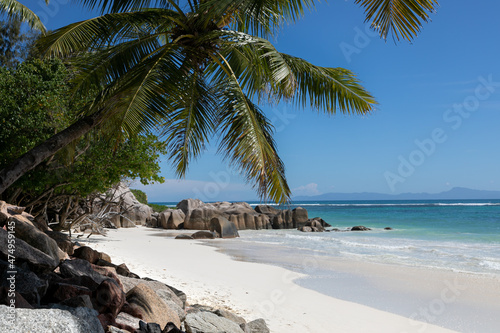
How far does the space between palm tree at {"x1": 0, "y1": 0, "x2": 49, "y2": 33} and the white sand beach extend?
9646 millimetres

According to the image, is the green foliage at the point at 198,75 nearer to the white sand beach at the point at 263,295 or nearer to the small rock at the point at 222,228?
the white sand beach at the point at 263,295

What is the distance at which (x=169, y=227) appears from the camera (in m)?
26.8

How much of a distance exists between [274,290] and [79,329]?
5.68 m

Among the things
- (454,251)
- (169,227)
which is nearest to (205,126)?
(454,251)

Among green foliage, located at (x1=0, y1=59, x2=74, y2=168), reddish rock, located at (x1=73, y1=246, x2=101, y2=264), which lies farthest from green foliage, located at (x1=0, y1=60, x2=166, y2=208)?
reddish rock, located at (x1=73, y1=246, x2=101, y2=264)

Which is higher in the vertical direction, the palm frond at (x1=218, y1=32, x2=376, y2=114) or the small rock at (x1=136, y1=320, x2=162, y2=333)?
the palm frond at (x1=218, y1=32, x2=376, y2=114)

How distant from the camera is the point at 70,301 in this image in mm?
4230

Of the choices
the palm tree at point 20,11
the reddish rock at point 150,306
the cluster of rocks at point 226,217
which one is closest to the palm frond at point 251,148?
the reddish rock at point 150,306

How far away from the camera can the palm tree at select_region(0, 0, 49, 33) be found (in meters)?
15.0

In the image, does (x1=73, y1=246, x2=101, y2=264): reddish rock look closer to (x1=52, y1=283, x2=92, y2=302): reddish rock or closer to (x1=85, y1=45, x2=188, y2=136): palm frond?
(x1=85, y1=45, x2=188, y2=136): palm frond

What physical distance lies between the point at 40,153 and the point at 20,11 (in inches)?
533

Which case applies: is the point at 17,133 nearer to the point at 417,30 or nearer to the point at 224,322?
the point at 224,322

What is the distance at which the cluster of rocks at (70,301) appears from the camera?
3.30 metres

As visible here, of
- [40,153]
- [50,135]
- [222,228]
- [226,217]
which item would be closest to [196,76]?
[40,153]
